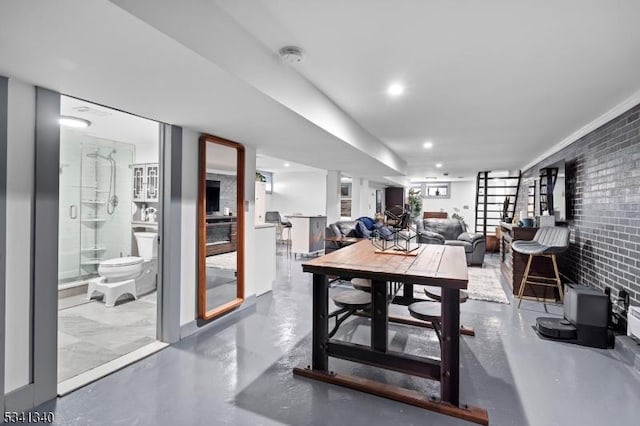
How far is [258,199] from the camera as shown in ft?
17.1

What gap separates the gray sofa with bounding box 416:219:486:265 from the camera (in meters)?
6.38

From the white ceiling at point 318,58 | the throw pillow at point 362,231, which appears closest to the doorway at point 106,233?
the white ceiling at point 318,58

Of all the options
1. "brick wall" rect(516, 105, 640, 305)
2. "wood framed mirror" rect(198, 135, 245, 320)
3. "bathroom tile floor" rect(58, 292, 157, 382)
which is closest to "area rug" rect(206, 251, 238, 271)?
"wood framed mirror" rect(198, 135, 245, 320)

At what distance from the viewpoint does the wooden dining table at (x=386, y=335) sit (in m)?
1.95

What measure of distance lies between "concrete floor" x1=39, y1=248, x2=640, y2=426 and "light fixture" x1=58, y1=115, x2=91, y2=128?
9.17ft

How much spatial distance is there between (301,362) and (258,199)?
123 inches

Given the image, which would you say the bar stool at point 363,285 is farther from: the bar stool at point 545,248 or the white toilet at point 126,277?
the white toilet at point 126,277

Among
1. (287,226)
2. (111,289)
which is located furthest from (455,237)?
(111,289)

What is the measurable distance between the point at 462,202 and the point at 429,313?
11013 millimetres

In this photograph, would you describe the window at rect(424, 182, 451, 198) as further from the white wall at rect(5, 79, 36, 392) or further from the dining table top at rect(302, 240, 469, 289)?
the white wall at rect(5, 79, 36, 392)

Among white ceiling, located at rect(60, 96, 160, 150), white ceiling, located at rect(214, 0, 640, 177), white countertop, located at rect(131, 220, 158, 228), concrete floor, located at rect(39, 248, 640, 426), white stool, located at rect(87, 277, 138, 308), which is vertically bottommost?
concrete floor, located at rect(39, 248, 640, 426)

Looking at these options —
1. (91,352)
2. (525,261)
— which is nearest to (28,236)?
(91,352)

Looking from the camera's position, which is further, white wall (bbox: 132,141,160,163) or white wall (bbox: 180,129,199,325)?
white wall (bbox: 132,141,160,163)

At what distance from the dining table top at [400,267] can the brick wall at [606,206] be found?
1.57m
